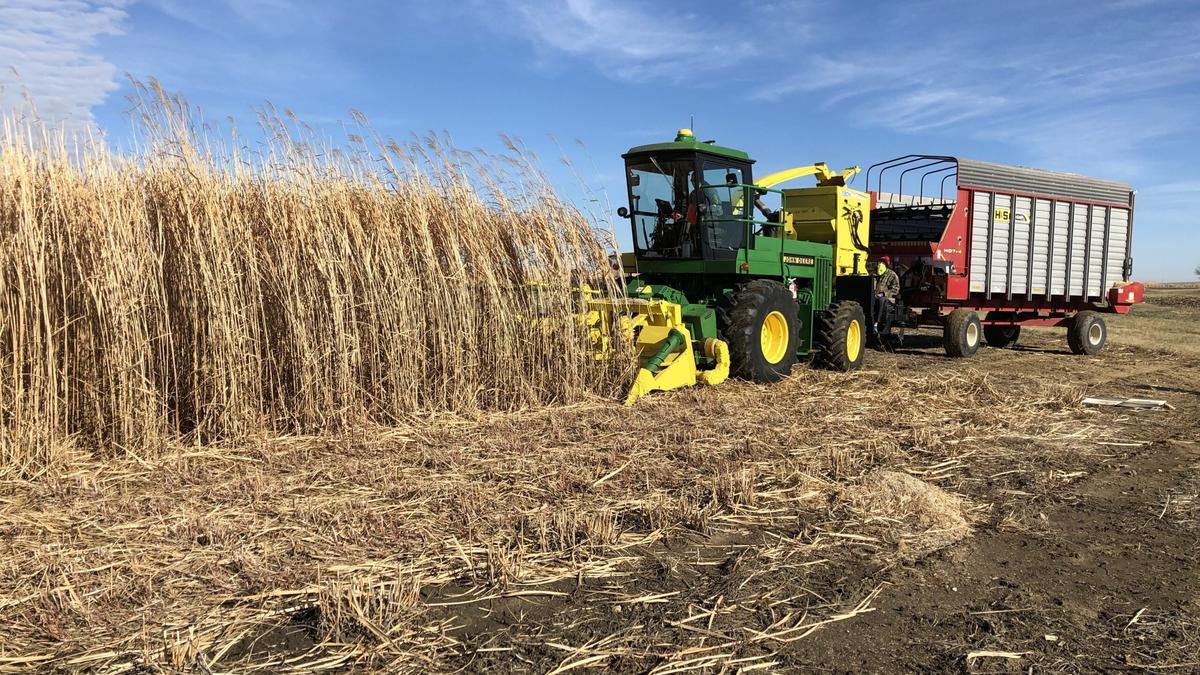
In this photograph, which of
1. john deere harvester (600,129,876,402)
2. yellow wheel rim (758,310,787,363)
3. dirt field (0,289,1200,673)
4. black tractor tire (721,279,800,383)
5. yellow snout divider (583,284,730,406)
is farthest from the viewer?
yellow wheel rim (758,310,787,363)

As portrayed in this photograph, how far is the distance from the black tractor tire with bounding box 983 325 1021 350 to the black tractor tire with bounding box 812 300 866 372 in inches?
224

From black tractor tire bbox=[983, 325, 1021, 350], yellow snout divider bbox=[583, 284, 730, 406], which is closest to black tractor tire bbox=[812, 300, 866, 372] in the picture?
yellow snout divider bbox=[583, 284, 730, 406]

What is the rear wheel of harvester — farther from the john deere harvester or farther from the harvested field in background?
the harvested field in background

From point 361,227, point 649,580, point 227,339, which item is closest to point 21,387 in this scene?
point 227,339

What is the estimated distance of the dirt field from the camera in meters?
2.46

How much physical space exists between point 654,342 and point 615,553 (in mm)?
3966

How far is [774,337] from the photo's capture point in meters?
8.46

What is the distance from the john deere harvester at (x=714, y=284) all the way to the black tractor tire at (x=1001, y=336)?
18.3 feet

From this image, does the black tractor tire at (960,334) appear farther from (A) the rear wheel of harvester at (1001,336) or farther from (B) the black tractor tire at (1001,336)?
(B) the black tractor tire at (1001,336)

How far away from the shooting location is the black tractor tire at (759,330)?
764 centimetres

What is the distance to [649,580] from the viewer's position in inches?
118

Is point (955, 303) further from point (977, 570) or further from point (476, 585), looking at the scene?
point (476, 585)

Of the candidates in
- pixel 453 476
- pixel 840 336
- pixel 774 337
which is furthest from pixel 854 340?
pixel 453 476

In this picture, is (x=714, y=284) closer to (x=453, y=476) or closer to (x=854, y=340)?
(x=854, y=340)
